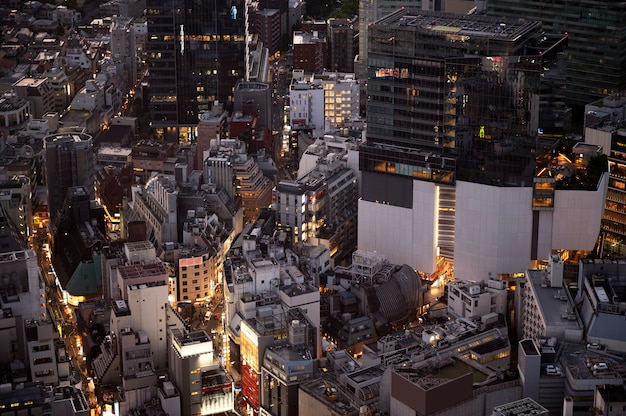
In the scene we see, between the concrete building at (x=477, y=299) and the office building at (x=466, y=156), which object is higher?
the office building at (x=466, y=156)

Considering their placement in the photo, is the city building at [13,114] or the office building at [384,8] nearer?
the city building at [13,114]

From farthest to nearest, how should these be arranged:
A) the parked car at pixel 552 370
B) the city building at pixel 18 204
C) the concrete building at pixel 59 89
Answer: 1. the concrete building at pixel 59 89
2. the city building at pixel 18 204
3. the parked car at pixel 552 370

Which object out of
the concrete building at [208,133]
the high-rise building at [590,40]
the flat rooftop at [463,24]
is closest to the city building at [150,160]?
the concrete building at [208,133]

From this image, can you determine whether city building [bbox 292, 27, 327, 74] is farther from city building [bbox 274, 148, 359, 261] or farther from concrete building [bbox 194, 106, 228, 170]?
city building [bbox 274, 148, 359, 261]

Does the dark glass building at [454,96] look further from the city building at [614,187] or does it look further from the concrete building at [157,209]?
the concrete building at [157,209]

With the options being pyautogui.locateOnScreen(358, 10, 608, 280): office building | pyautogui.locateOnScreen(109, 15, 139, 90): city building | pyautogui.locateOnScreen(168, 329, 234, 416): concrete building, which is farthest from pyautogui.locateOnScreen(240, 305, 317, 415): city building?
pyautogui.locateOnScreen(109, 15, 139, 90): city building

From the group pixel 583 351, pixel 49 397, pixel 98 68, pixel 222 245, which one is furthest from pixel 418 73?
pixel 98 68
